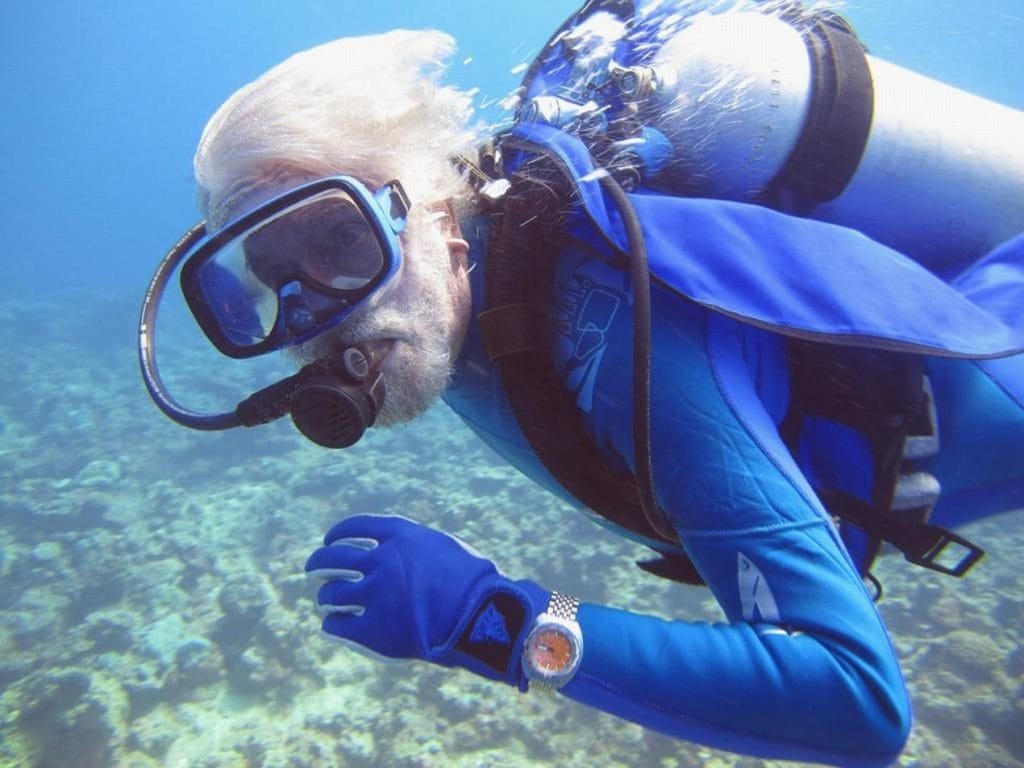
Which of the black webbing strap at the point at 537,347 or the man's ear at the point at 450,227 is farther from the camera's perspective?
the man's ear at the point at 450,227

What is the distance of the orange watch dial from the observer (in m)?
1.29

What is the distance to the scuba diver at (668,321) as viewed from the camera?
126 cm

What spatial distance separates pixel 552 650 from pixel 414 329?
0.88 meters

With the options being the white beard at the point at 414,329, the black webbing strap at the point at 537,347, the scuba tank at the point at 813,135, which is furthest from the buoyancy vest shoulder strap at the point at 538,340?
the scuba tank at the point at 813,135

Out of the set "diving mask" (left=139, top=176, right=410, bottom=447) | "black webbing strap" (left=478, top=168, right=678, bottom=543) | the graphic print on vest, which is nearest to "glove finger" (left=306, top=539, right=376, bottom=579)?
"diving mask" (left=139, top=176, right=410, bottom=447)

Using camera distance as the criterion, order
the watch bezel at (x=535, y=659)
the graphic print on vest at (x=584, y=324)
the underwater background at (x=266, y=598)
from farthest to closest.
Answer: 1. the underwater background at (x=266, y=598)
2. the graphic print on vest at (x=584, y=324)
3. the watch bezel at (x=535, y=659)

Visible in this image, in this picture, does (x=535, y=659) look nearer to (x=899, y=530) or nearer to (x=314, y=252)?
(x=899, y=530)

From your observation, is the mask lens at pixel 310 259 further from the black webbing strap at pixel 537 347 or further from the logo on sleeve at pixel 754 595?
the logo on sleeve at pixel 754 595

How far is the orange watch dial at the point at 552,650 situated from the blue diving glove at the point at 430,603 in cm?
4

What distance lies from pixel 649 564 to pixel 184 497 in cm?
1031

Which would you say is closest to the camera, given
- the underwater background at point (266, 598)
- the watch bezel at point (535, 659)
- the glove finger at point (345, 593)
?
the watch bezel at point (535, 659)

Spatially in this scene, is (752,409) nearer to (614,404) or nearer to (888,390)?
(614,404)

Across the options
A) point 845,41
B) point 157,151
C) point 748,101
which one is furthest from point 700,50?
point 157,151

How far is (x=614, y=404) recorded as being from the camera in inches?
60.4
